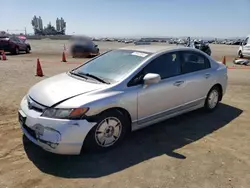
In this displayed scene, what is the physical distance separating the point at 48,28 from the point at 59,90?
110 m

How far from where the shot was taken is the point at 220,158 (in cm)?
370

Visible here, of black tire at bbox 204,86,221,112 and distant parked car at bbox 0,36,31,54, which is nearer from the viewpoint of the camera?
black tire at bbox 204,86,221,112

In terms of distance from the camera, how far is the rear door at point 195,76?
4871mm

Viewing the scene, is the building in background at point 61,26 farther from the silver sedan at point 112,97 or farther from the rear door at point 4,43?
the silver sedan at point 112,97

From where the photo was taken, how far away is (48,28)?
106 m

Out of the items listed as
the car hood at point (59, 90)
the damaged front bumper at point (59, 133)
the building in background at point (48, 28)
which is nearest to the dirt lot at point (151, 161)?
the damaged front bumper at point (59, 133)

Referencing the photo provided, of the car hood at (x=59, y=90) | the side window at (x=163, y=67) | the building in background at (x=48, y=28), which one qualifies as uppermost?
the building in background at (x=48, y=28)

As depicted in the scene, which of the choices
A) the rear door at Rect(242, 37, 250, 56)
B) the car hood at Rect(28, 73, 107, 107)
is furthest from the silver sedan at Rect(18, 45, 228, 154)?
the rear door at Rect(242, 37, 250, 56)

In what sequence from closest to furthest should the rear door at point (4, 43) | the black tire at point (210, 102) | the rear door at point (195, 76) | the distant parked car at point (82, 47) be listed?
the rear door at point (195, 76) → the black tire at point (210, 102) → the distant parked car at point (82, 47) → the rear door at point (4, 43)

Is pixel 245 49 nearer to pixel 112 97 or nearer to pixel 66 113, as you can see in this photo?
pixel 112 97

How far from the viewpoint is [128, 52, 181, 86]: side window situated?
13.3 ft

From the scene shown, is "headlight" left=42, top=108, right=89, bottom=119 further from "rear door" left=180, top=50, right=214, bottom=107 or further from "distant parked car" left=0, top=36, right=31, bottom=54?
"distant parked car" left=0, top=36, right=31, bottom=54

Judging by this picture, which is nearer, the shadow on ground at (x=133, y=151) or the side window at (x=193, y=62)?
the shadow on ground at (x=133, y=151)

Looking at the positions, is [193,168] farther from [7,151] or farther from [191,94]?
[7,151]
